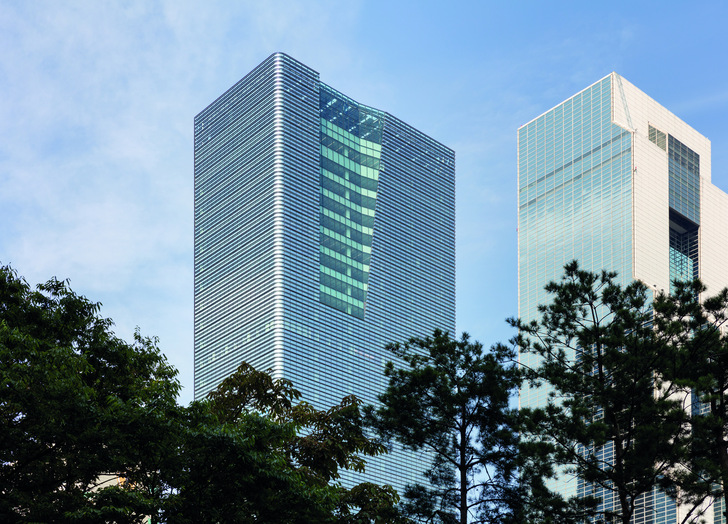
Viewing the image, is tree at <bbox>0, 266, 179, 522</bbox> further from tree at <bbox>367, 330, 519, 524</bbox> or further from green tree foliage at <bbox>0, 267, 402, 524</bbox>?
tree at <bbox>367, 330, 519, 524</bbox>

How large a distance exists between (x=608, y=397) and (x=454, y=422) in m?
5.71

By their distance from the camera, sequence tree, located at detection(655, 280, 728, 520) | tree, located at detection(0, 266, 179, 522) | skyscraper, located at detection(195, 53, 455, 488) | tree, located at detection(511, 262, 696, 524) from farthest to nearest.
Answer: skyscraper, located at detection(195, 53, 455, 488) < tree, located at detection(511, 262, 696, 524) < tree, located at detection(655, 280, 728, 520) < tree, located at detection(0, 266, 179, 522)

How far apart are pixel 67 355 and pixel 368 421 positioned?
13.6 metres

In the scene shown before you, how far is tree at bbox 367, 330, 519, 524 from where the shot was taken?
32594 millimetres

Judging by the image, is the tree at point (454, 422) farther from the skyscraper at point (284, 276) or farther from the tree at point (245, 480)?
the skyscraper at point (284, 276)

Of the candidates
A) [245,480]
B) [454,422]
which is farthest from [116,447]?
[454,422]

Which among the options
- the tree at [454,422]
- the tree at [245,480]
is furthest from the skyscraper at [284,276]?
the tree at [245,480]

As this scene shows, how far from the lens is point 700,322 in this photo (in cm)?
3170

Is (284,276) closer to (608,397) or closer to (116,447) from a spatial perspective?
(608,397)

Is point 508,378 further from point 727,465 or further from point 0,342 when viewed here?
point 0,342

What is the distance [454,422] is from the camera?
3334 centimetres

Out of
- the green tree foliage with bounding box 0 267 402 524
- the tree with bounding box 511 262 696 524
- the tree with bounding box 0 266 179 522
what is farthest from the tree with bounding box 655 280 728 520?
the tree with bounding box 0 266 179 522

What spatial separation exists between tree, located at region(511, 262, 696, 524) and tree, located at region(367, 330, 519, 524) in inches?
62.1

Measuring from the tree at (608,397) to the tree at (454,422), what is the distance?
1.58 meters
